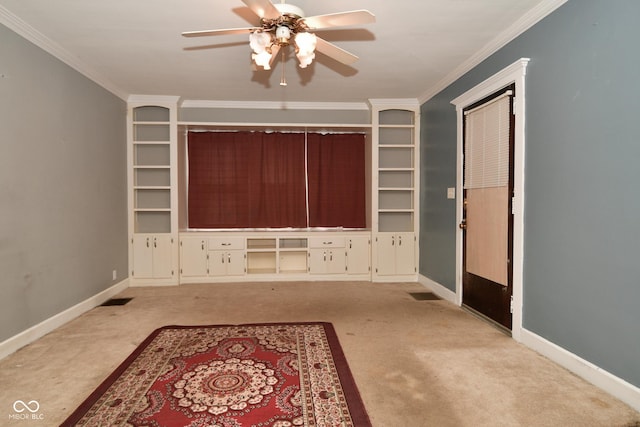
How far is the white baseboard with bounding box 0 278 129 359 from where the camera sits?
8.77 ft

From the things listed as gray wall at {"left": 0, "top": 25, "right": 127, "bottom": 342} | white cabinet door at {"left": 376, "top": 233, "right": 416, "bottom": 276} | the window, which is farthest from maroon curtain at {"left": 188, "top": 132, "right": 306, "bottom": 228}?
white cabinet door at {"left": 376, "top": 233, "right": 416, "bottom": 276}

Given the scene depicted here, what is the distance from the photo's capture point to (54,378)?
2301 mm

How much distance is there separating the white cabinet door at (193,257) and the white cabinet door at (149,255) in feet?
0.77

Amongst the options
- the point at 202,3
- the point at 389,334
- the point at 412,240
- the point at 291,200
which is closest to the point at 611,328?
the point at 389,334

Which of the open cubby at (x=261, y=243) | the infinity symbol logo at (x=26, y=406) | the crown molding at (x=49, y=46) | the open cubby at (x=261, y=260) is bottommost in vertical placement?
the infinity symbol logo at (x=26, y=406)

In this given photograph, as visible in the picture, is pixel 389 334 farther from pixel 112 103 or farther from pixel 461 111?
pixel 112 103

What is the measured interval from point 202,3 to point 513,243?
306 centimetres

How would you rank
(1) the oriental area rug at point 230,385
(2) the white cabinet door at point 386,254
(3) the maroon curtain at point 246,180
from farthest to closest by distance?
(3) the maroon curtain at point 246,180, (2) the white cabinet door at point 386,254, (1) the oriental area rug at point 230,385

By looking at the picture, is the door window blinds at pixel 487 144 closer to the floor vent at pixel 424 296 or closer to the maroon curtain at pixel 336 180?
the floor vent at pixel 424 296

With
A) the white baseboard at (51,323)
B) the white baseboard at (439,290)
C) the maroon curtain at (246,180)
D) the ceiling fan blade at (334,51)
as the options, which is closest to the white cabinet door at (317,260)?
the maroon curtain at (246,180)

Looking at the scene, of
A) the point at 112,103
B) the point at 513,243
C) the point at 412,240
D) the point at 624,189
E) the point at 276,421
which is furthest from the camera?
the point at 412,240

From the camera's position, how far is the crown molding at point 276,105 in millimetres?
5082

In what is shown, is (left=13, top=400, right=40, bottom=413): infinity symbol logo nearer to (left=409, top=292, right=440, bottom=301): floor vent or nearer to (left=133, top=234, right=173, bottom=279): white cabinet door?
(left=133, top=234, right=173, bottom=279): white cabinet door

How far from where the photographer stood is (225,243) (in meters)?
4.96
